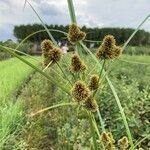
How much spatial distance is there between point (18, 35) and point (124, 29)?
9614 mm

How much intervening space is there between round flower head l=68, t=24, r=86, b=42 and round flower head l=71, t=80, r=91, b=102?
0.63 ft

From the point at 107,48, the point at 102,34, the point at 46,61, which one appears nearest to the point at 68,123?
the point at 46,61

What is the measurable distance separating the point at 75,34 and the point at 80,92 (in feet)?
0.80

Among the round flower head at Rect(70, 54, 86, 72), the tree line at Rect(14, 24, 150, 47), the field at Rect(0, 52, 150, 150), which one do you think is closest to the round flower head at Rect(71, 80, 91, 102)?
the round flower head at Rect(70, 54, 86, 72)

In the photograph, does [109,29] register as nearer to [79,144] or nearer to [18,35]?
[18,35]

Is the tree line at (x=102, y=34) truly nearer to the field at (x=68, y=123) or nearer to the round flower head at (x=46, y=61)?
the field at (x=68, y=123)

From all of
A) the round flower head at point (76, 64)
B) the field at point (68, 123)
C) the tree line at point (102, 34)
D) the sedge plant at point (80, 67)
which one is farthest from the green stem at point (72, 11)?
the tree line at point (102, 34)

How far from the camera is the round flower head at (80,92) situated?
1.91 m

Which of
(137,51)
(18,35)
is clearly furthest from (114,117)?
(18,35)

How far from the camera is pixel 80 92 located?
1911 mm

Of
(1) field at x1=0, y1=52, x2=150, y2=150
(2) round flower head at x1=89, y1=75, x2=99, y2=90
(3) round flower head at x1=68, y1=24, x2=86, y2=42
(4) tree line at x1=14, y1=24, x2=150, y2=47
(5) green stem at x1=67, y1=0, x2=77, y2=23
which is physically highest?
(5) green stem at x1=67, y1=0, x2=77, y2=23

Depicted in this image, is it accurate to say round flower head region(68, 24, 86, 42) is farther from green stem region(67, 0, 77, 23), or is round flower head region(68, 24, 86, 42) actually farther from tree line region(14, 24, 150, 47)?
tree line region(14, 24, 150, 47)

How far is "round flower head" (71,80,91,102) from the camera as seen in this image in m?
1.91

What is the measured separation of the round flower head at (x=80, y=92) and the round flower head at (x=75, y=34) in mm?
193
